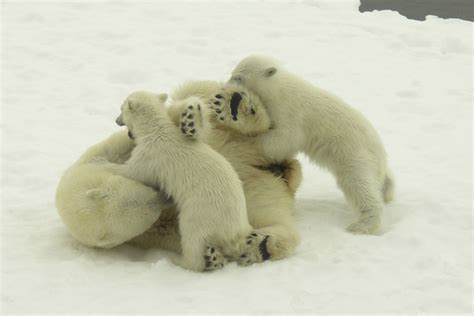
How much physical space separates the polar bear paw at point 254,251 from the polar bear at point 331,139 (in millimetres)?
815

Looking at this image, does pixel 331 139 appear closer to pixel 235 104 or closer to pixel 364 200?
pixel 364 200

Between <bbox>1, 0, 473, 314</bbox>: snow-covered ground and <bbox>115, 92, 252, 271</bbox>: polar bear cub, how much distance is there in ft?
0.54

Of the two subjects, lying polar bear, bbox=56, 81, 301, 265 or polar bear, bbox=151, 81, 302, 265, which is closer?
lying polar bear, bbox=56, 81, 301, 265

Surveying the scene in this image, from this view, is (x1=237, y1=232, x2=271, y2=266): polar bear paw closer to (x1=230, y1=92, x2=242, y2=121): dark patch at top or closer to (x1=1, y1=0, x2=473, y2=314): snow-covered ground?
(x1=1, y1=0, x2=473, y2=314): snow-covered ground

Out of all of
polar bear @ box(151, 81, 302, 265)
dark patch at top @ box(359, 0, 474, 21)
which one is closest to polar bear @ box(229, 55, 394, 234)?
polar bear @ box(151, 81, 302, 265)

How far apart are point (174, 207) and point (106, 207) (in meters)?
0.57

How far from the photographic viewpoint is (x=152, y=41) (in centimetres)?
1026

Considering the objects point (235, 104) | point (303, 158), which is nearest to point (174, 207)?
point (235, 104)

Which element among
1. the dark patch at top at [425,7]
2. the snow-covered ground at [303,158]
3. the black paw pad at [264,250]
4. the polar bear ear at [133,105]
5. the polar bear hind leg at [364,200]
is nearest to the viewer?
the snow-covered ground at [303,158]

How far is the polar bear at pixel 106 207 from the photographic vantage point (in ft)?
16.1

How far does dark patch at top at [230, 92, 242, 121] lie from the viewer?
5.55 m

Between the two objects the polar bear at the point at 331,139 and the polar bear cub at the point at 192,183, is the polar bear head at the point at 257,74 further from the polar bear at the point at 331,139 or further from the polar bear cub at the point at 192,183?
the polar bear cub at the point at 192,183

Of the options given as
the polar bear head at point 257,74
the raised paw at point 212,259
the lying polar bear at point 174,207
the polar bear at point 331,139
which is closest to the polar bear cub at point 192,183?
the raised paw at point 212,259

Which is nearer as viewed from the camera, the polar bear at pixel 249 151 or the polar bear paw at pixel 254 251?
the polar bear paw at pixel 254 251
